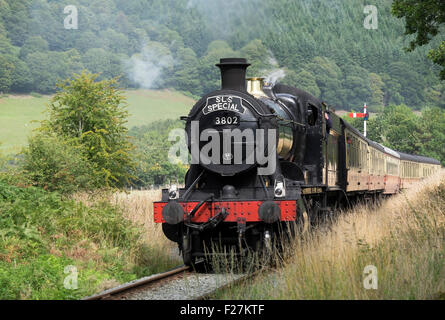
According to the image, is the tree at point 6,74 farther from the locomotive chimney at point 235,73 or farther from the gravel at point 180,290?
the gravel at point 180,290

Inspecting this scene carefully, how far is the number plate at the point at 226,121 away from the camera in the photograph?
1013 cm

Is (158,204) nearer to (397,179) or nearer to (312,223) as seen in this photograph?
(312,223)

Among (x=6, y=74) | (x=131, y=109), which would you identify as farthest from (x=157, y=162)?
(x=6, y=74)

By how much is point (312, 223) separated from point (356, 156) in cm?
613

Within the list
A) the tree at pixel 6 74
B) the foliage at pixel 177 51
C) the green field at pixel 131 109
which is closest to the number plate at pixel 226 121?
the foliage at pixel 177 51

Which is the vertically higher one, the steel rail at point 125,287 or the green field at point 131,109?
the green field at point 131,109

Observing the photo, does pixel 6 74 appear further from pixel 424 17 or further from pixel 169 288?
pixel 169 288

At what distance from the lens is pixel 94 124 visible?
19.9 metres

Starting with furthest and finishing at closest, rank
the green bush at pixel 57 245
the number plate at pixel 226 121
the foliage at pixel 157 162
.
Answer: the foliage at pixel 157 162
the number plate at pixel 226 121
the green bush at pixel 57 245

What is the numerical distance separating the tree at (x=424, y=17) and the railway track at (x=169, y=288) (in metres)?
9.86

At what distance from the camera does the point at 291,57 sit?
91.9 meters

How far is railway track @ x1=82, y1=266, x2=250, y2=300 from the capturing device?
7.49 meters

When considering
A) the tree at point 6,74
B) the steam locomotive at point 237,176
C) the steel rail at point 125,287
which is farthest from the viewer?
the tree at point 6,74
